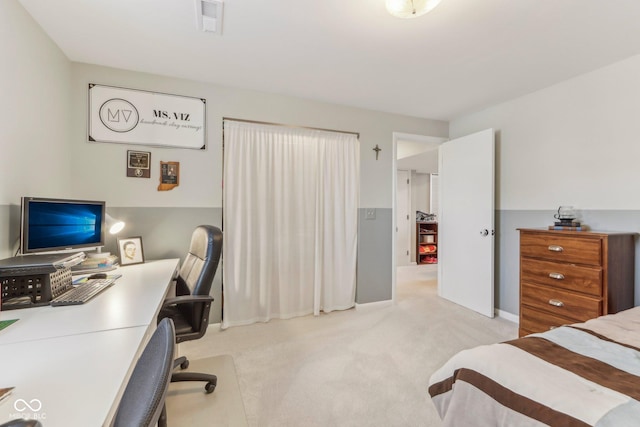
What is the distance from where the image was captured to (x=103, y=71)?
2.32m

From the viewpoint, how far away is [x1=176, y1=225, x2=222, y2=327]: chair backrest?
166cm

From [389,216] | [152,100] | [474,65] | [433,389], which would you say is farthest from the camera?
[389,216]

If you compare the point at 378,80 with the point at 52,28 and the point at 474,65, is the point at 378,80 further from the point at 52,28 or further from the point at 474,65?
the point at 52,28

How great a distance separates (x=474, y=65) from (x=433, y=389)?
239cm

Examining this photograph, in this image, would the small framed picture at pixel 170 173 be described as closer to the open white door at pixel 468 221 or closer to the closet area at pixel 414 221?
the open white door at pixel 468 221

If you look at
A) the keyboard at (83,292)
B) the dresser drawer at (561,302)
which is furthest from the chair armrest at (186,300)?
the dresser drawer at (561,302)

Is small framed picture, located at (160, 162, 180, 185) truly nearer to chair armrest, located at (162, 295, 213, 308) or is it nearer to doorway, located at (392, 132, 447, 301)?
chair armrest, located at (162, 295, 213, 308)

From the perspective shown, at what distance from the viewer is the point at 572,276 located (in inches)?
82.6

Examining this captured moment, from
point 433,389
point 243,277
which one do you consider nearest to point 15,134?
point 243,277

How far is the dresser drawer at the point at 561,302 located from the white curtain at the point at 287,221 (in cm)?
166

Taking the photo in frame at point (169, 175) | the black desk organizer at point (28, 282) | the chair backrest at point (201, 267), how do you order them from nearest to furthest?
the black desk organizer at point (28, 282) < the chair backrest at point (201, 267) < the photo in frame at point (169, 175)

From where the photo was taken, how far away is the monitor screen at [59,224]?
4.90 feet

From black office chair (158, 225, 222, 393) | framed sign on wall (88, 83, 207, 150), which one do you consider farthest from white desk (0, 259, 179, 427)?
framed sign on wall (88, 83, 207, 150)

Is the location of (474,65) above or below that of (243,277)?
above
